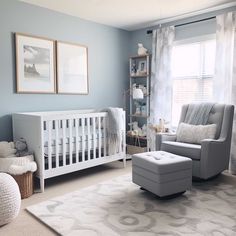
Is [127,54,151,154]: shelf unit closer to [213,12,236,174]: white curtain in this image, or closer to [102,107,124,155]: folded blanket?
[102,107,124,155]: folded blanket

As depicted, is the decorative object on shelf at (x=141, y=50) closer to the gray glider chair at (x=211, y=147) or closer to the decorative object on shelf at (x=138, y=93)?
the decorative object on shelf at (x=138, y=93)

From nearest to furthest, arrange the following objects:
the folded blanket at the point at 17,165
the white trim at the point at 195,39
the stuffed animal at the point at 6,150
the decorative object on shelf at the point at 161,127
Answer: the folded blanket at the point at 17,165 < the stuffed animal at the point at 6,150 < the white trim at the point at 195,39 < the decorative object on shelf at the point at 161,127

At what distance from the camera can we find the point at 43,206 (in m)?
2.35

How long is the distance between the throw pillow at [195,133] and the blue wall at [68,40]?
61.9 inches

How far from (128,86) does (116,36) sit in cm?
95

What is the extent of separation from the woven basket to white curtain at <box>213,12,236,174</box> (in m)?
2.62

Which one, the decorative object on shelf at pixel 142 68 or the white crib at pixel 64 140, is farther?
the decorative object on shelf at pixel 142 68

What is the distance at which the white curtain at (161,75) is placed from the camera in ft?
13.1

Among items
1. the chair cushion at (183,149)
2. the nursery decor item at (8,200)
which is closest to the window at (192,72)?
the chair cushion at (183,149)

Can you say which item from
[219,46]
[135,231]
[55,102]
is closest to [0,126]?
[55,102]

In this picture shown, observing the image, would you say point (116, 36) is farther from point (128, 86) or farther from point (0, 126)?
point (0, 126)

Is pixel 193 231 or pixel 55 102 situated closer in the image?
pixel 193 231

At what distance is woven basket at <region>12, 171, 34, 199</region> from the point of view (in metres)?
2.57

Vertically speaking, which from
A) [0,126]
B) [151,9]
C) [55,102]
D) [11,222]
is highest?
[151,9]
